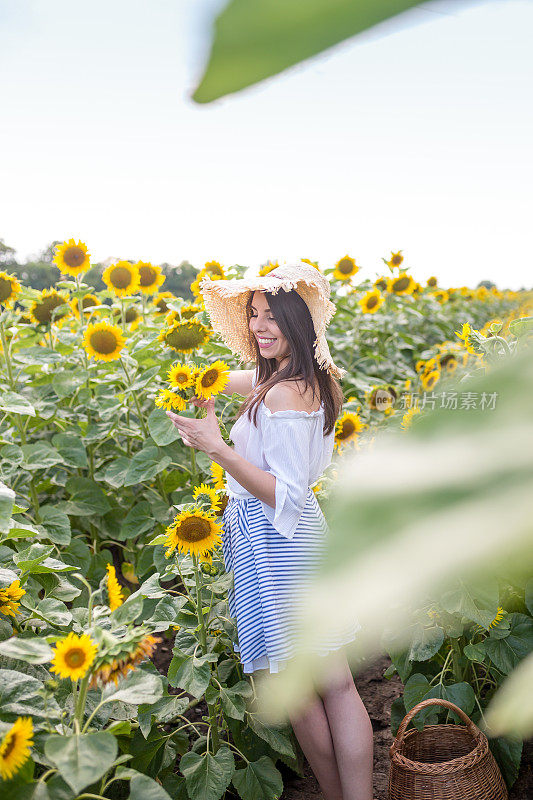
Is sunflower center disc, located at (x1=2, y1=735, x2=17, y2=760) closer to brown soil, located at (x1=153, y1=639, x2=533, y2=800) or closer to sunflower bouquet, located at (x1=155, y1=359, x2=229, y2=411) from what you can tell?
sunflower bouquet, located at (x1=155, y1=359, x2=229, y2=411)

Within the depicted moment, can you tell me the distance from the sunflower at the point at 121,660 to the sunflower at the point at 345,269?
2.79m

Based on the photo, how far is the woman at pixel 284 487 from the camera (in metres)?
1.44

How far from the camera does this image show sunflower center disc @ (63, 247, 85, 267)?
236cm

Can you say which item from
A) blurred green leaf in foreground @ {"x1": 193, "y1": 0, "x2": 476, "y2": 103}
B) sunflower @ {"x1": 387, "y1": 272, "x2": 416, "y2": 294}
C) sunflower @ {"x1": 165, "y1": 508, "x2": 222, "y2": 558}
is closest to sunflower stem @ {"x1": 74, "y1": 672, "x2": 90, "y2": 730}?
sunflower @ {"x1": 165, "y1": 508, "x2": 222, "y2": 558}

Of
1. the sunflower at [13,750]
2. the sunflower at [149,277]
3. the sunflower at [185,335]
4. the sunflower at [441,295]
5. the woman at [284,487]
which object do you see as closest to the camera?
the sunflower at [13,750]

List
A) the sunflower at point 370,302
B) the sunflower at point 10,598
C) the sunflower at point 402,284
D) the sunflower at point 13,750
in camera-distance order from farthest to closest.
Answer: the sunflower at point 402,284, the sunflower at point 370,302, the sunflower at point 10,598, the sunflower at point 13,750

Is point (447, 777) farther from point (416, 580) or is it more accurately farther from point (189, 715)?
point (416, 580)

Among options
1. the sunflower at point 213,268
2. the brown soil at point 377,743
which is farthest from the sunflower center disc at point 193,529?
the sunflower at point 213,268

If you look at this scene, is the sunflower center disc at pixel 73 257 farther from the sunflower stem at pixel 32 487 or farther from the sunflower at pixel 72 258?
the sunflower stem at pixel 32 487

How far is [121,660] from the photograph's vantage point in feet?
2.80

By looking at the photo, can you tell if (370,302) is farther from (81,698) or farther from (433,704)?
(81,698)

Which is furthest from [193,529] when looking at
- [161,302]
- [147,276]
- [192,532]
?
[161,302]

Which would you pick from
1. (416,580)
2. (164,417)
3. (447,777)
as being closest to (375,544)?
(416,580)

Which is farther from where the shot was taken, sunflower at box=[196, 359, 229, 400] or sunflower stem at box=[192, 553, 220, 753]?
sunflower at box=[196, 359, 229, 400]
